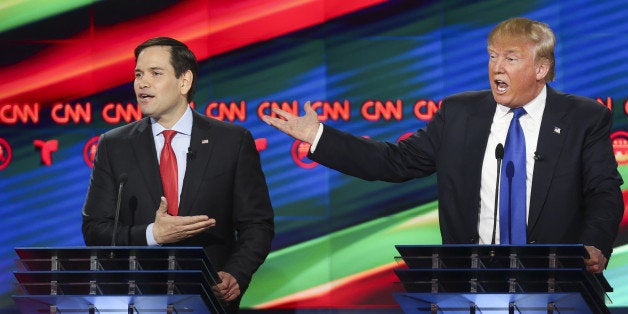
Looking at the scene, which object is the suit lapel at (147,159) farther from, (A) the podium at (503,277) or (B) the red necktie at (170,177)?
(A) the podium at (503,277)

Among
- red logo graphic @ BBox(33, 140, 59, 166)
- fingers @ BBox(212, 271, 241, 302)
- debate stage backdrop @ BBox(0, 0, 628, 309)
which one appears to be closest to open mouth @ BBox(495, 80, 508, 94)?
fingers @ BBox(212, 271, 241, 302)

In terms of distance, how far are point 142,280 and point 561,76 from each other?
476 cm

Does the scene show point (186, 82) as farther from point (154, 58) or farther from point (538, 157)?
point (538, 157)

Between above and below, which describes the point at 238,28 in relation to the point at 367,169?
above

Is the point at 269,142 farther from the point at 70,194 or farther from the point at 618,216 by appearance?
the point at 618,216

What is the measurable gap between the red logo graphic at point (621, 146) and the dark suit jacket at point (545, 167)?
3501 mm

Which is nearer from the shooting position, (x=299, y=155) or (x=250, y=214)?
(x=250, y=214)

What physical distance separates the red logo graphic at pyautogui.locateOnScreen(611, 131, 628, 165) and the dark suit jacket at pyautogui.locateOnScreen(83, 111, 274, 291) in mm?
3659

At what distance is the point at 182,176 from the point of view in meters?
4.35

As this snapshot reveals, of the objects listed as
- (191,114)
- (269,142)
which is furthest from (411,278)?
(269,142)

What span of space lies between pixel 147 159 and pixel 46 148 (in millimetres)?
3361

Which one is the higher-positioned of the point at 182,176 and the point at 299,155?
the point at 299,155

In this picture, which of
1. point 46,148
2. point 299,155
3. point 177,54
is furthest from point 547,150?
point 46,148

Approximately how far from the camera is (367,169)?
13.2 feet
